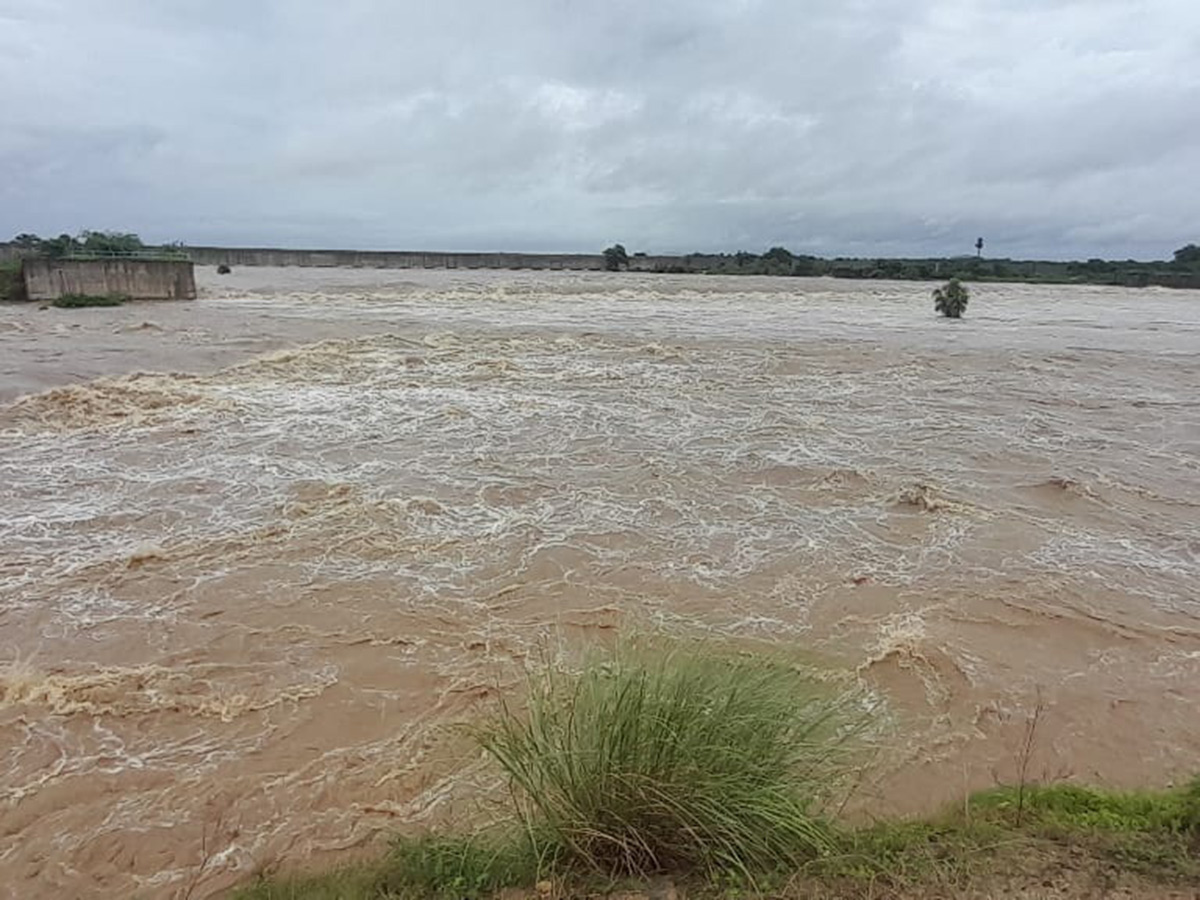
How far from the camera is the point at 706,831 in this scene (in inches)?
131

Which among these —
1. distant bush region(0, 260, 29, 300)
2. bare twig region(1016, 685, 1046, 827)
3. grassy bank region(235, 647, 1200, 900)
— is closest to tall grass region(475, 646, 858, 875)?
grassy bank region(235, 647, 1200, 900)

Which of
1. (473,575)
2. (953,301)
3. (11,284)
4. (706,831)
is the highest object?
(953,301)

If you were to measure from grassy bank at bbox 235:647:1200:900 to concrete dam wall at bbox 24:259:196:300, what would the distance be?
4342 cm

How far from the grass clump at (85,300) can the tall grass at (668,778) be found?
41157 millimetres

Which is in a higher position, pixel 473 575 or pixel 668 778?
pixel 668 778

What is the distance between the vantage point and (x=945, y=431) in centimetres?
1530

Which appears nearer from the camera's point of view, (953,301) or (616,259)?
(953,301)

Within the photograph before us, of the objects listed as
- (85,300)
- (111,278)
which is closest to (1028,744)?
(85,300)

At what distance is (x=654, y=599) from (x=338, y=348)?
1934 cm

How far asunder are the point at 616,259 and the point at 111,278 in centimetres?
6738

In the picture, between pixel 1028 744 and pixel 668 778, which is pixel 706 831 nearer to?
pixel 668 778

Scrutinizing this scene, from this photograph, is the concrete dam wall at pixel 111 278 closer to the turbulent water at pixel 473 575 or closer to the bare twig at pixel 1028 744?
the turbulent water at pixel 473 575

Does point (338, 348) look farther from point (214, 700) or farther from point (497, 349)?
point (214, 700)

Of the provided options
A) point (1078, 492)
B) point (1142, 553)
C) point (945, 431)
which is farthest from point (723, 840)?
point (945, 431)
